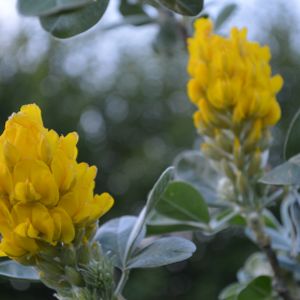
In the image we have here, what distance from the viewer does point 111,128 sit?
5191 millimetres

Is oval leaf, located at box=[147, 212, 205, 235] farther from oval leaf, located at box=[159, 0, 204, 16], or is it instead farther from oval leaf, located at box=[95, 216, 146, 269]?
oval leaf, located at box=[159, 0, 204, 16]

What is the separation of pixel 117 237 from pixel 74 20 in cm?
24

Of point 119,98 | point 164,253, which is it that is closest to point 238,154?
point 164,253

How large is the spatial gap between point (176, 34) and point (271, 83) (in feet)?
1.03

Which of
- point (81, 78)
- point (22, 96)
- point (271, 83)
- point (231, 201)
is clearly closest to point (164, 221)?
point (231, 201)

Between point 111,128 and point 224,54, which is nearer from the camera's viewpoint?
point 224,54

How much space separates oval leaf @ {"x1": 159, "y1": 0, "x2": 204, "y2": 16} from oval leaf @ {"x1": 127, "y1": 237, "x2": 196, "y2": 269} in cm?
20

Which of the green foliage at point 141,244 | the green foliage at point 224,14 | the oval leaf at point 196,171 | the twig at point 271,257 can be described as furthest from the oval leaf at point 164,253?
the green foliage at point 224,14

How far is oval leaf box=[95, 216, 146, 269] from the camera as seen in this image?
0.67 metres

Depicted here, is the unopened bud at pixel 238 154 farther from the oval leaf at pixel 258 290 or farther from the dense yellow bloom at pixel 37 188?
the dense yellow bloom at pixel 37 188

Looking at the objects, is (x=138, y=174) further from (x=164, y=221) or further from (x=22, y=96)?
(x=164, y=221)

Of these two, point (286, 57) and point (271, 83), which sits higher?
point (271, 83)

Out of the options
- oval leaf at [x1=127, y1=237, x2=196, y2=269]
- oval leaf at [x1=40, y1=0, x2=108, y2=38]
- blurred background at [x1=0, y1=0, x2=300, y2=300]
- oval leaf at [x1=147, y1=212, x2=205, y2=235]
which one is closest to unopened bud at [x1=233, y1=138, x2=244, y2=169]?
oval leaf at [x1=147, y1=212, x2=205, y2=235]

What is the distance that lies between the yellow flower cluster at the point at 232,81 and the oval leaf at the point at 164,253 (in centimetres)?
20
